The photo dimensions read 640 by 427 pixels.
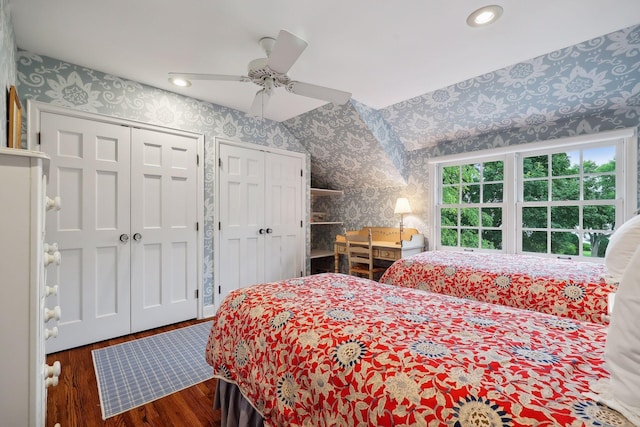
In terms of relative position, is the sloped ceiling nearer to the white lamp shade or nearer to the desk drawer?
the white lamp shade

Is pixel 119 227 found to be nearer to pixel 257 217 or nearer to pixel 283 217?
pixel 257 217

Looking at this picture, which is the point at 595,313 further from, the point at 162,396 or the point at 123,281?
the point at 123,281

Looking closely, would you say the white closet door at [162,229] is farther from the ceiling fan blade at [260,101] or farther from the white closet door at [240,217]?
the ceiling fan blade at [260,101]

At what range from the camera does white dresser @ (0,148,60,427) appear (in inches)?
31.3

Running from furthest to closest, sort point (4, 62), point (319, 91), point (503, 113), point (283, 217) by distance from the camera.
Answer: point (283, 217) → point (503, 113) → point (319, 91) → point (4, 62)

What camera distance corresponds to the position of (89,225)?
2457 millimetres

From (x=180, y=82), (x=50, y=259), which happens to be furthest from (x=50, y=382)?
(x=180, y=82)

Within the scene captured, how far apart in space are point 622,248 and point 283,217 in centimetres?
301

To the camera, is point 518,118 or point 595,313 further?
point 518,118

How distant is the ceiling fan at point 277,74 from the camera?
1569 millimetres

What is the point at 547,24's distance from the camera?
1.84 m

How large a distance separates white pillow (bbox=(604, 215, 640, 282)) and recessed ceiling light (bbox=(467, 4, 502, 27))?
4.48ft

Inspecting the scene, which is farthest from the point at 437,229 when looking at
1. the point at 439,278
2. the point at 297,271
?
the point at 297,271

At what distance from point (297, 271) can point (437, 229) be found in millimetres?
1866
